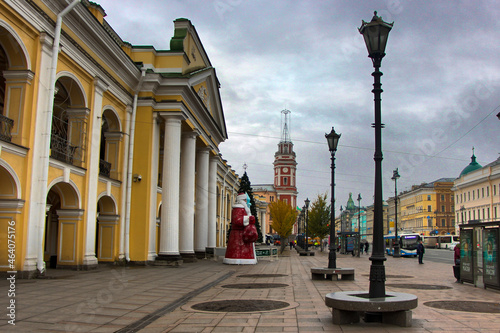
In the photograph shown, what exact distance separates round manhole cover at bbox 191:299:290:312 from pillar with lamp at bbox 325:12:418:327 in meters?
1.79

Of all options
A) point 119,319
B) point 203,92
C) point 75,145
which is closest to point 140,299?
point 119,319

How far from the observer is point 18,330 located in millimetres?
6766

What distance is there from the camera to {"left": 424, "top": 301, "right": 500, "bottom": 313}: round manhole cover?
365 inches

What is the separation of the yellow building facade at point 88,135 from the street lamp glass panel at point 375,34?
33.1 ft

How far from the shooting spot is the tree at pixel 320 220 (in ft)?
203

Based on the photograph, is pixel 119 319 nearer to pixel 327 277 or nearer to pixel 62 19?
pixel 327 277

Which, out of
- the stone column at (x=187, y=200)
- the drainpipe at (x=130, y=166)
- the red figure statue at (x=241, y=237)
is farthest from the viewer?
the stone column at (x=187, y=200)

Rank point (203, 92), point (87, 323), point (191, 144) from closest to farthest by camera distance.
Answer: point (87, 323), point (191, 144), point (203, 92)

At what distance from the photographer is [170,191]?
23.4m

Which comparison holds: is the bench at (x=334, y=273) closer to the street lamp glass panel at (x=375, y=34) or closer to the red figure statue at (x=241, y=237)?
the red figure statue at (x=241, y=237)

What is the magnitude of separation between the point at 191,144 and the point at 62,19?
37.7 feet

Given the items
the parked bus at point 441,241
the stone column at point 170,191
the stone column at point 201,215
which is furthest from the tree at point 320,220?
the stone column at point 170,191

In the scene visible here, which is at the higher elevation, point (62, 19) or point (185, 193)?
point (62, 19)

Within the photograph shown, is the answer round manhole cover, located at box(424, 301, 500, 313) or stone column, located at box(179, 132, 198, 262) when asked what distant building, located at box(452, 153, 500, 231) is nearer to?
stone column, located at box(179, 132, 198, 262)
